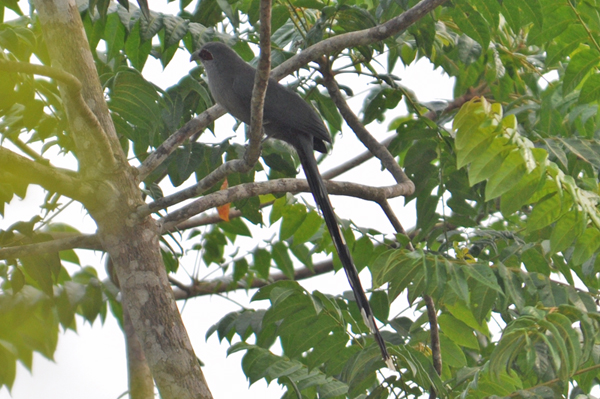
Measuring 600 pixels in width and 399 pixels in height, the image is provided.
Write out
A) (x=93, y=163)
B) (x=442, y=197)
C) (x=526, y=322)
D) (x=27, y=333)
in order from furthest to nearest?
(x=442, y=197), (x=93, y=163), (x=526, y=322), (x=27, y=333)

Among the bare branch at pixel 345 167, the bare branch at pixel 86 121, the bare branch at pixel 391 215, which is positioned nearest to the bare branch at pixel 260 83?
the bare branch at pixel 86 121

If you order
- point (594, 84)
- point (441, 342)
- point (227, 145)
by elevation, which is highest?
point (227, 145)

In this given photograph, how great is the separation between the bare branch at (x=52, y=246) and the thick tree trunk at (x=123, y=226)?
3.6 inches

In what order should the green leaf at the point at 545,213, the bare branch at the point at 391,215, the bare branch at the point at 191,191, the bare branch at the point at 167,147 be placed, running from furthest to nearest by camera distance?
1. the bare branch at the point at 391,215
2. the bare branch at the point at 167,147
3. the green leaf at the point at 545,213
4. the bare branch at the point at 191,191

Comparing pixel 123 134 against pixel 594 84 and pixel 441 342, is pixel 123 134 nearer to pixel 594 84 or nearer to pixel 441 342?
pixel 441 342

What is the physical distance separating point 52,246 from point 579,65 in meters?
2.25

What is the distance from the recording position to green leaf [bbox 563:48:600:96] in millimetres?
2488

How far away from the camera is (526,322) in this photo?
2016 millimetres

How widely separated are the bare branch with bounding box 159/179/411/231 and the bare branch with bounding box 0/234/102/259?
0.28m

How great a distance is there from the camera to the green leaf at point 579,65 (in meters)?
2.49

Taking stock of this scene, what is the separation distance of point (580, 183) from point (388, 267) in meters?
1.15

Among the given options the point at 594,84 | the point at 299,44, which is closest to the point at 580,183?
the point at 594,84

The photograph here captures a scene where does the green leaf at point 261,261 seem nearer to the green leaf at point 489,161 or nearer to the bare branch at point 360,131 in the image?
the bare branch at point 360,131

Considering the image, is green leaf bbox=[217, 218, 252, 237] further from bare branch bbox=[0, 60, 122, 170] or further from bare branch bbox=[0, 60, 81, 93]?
bare branch bbox=[0, 60, 81, 93]
